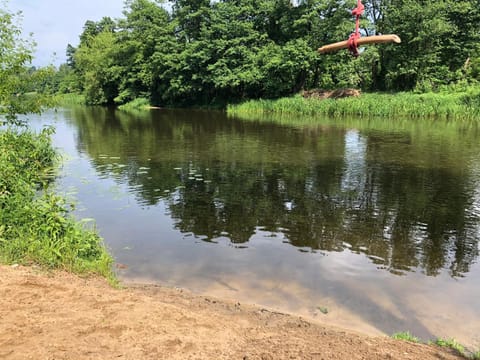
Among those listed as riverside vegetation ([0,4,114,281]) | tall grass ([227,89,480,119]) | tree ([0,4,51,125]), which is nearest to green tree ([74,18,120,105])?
tall grass ([227,89,480,119])

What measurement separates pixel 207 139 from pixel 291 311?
20.3m

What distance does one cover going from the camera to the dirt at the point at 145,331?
4262 millimetres

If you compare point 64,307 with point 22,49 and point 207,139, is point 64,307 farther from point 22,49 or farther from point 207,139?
point 207,139

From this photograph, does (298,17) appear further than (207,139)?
Yes

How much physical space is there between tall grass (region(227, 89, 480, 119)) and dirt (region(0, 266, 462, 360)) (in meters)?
35.3

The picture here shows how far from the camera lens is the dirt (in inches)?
168

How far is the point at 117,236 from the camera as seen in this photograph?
9969mm

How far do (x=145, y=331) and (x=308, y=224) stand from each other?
6681 mm

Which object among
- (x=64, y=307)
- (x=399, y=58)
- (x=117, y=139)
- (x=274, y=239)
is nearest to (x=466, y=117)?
(x=399, y=58)

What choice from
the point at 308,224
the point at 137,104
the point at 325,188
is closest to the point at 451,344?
the point at 308,224

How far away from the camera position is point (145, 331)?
4.69 metres

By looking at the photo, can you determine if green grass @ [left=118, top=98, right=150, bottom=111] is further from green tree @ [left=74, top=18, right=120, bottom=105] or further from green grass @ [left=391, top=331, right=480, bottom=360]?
green grass @ [left=391, top=331, right=480, bottom=360]

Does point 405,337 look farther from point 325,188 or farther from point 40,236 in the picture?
point 325,188

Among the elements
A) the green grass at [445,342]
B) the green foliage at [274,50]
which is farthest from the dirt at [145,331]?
the green foliage at [274,50]
